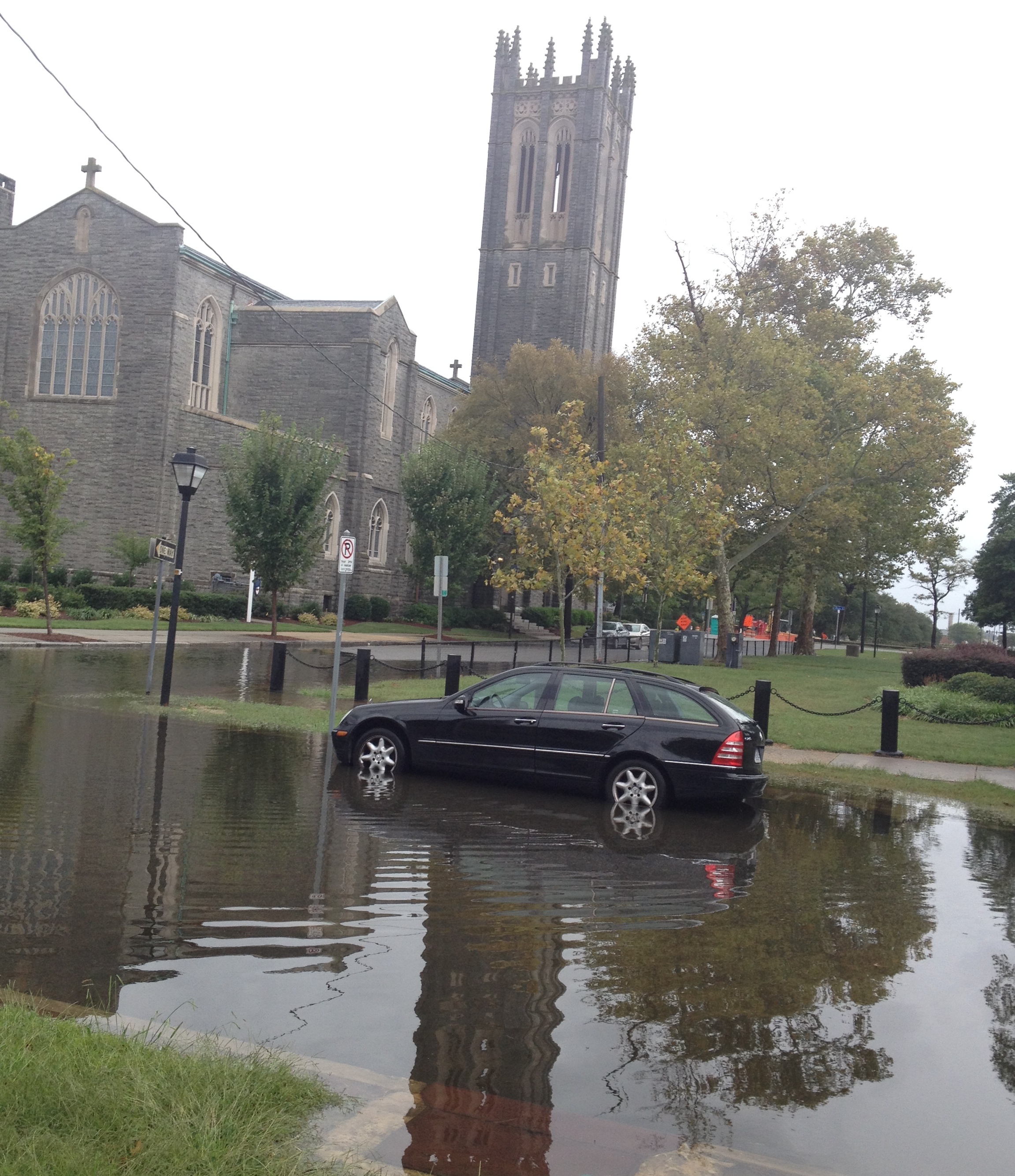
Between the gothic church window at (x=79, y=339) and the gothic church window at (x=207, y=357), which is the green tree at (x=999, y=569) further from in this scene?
the gothic church window at (x=79, y=339)

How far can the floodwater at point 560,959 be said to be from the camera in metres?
3.73

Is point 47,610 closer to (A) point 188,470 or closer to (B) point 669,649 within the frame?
(A) point 188,470

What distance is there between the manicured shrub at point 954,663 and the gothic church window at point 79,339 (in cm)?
3162

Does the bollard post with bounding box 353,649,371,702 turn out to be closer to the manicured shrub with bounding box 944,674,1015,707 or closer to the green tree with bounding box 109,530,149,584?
the manicured shrub with bounding box 944,674,1015,707

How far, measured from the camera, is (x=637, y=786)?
9891 millimetres

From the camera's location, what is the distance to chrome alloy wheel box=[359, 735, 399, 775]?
10945 millimetres

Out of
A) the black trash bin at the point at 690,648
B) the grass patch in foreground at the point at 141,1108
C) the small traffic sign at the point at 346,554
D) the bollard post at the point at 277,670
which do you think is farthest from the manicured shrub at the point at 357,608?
the grass patch in foreground at the point at 141,1108

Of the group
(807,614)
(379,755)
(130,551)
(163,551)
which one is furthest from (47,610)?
(807,614)

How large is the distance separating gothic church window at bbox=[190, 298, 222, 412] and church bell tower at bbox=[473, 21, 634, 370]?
A: 22912mm

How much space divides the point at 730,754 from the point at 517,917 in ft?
13.2

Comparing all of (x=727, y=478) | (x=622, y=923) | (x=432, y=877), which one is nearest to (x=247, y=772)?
(x=432, y=877)

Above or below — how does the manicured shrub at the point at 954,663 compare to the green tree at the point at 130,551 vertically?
below

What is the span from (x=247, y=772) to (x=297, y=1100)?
7.67m

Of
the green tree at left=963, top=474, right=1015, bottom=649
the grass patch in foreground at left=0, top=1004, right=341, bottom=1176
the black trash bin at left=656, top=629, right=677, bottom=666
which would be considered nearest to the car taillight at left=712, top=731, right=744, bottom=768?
the grass patch in foreground at left=0, top=1004, right=341, bottom=1176
